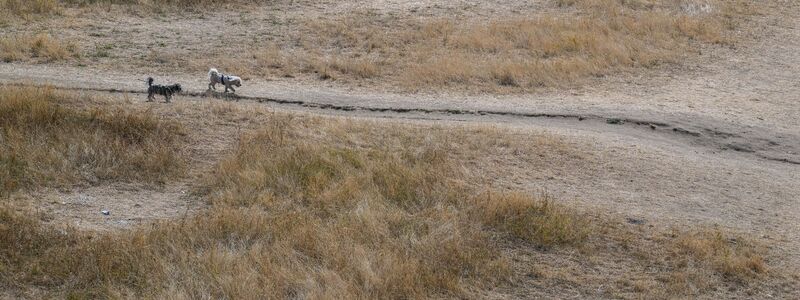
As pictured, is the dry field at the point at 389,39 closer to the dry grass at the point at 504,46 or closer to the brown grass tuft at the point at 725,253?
the dry grass at the point at 504,46

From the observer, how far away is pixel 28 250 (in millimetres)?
8672

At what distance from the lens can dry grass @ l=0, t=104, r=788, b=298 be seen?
8266 millimetres

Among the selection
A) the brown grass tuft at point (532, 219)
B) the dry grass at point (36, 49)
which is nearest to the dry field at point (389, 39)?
the dry grass at point (36, 49)


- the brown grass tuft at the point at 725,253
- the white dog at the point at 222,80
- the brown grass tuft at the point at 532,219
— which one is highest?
the white dog at the point at 222,80

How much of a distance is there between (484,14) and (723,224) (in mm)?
9424

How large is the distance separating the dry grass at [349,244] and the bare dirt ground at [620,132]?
19.7 inches

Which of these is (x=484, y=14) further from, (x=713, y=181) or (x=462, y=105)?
(x=713, y=181)

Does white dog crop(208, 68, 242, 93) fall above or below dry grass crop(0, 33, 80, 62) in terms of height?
above

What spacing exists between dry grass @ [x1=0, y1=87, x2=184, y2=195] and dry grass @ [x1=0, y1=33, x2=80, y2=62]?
2.79 metres

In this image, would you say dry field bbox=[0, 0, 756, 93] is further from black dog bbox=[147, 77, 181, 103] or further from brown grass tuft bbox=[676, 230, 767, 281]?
brown grass tuft bbox=[676, 230, 767, 281]

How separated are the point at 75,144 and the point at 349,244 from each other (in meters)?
3.76

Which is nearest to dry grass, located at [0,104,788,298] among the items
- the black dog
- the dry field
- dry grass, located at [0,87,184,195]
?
dry grass, located at [0,87,184,195]

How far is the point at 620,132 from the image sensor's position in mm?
13008

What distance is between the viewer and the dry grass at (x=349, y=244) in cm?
827
